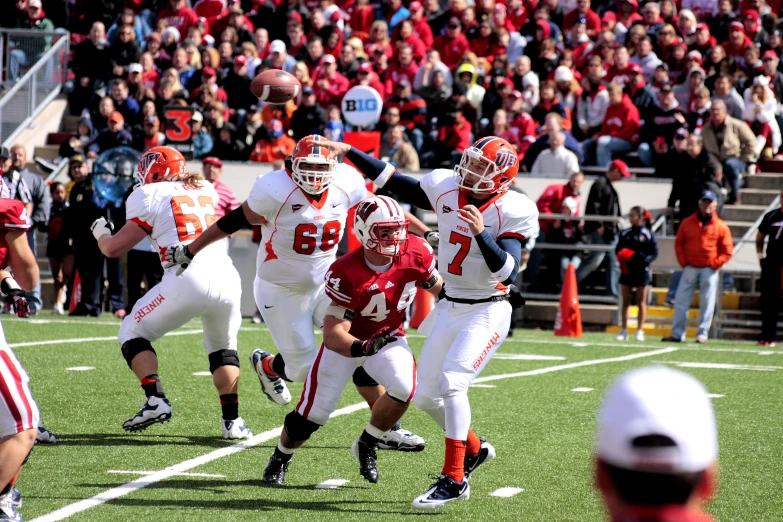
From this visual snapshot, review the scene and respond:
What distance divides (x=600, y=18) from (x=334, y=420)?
12439 millimetres

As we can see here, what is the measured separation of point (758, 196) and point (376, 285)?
450 inches

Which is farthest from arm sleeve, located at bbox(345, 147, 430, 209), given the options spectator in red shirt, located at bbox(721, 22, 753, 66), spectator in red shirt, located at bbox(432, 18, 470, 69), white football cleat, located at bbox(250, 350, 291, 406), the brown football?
spectator in red shirt, located at bbox(432, 18, 470, 69)

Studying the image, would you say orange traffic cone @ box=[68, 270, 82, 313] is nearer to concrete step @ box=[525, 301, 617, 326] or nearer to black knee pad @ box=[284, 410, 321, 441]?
concrete step @ box=[525, 301, 617, 326]

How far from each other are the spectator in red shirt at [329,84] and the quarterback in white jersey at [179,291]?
33.6ft

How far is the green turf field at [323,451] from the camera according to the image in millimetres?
4949

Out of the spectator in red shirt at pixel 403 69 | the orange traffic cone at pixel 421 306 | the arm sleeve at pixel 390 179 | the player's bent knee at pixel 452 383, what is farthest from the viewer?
the spectator in red shirt at pixel 403 69

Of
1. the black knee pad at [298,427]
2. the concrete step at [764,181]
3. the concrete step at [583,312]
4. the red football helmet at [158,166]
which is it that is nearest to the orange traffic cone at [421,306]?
the concrete step at [583,312]

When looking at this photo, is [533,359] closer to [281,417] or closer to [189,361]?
[189,361]

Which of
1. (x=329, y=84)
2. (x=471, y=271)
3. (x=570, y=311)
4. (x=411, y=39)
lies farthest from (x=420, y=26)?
(x=471, y=271)

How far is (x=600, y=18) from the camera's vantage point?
59.5 ft

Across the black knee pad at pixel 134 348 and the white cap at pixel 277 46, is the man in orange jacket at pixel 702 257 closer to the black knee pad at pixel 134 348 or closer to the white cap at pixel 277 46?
the white cap at pixel 277 46

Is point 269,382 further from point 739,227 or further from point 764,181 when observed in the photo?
point 764,181

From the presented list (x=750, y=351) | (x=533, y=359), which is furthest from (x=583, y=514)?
(x=750, y=351)

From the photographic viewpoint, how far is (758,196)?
15.5 meters
